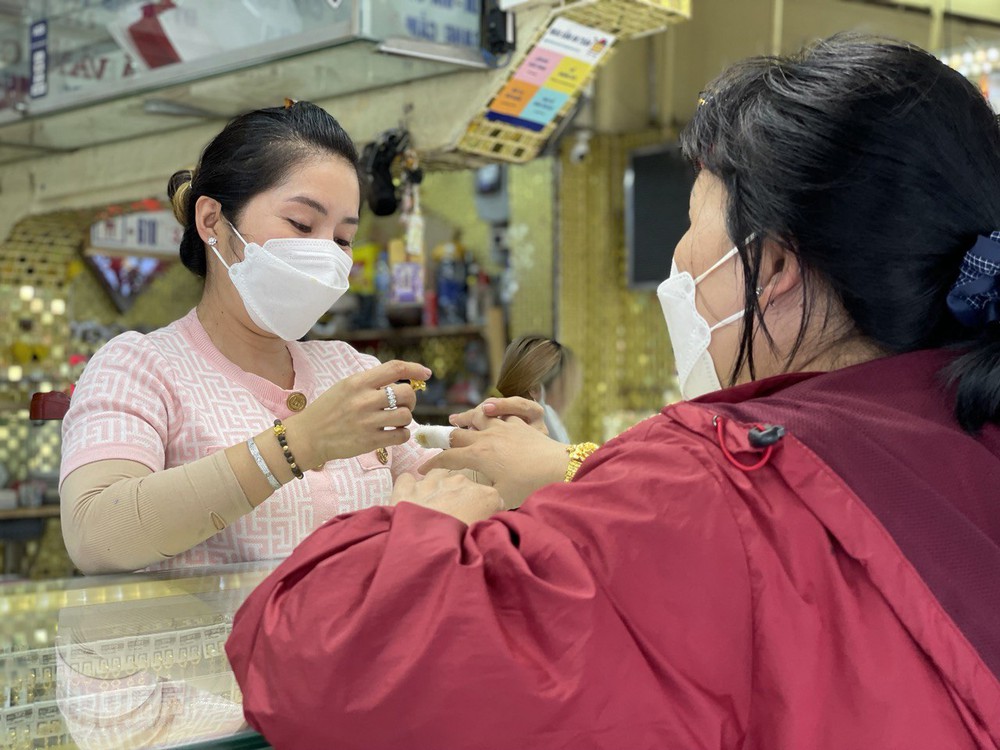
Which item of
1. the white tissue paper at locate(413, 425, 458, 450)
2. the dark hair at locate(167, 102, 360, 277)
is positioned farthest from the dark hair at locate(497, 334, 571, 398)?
the dark hair at locate(167, 102, 360, 277)

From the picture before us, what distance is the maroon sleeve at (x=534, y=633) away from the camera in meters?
0.92

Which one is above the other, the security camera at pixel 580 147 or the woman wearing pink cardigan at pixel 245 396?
the security camera at pixel 580 147

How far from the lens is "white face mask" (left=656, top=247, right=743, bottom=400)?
4.30 feet

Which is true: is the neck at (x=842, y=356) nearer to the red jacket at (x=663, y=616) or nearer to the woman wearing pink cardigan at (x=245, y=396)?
the red jacket at (x=663, y=616)

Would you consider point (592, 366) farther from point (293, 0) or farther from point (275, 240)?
point (275, 240)

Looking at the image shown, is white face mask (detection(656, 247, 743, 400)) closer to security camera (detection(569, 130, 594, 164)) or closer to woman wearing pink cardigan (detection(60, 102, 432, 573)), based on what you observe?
woman wearing pink cardigan (detection(60, 102, 432, 573))

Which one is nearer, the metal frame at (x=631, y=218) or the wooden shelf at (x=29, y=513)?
the wooden shelf at (x=29, y=513)

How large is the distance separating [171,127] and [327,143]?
2.55m

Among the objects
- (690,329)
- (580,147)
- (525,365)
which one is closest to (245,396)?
(525,365)

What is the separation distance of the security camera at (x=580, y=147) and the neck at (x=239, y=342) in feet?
16.7

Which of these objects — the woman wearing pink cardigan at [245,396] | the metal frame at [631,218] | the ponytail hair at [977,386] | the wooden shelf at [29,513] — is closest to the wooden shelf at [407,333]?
the metal frame at [631,218]

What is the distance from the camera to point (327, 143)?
202 cm

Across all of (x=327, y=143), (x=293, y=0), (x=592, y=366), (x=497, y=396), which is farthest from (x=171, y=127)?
(x=592, y=366)

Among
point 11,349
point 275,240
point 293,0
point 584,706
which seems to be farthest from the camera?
point 11,349
